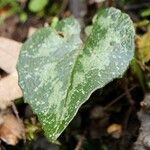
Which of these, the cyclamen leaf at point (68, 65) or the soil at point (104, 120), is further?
the soil at point (104, 120)

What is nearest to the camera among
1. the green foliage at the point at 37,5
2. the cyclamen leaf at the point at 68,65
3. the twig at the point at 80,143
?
the cyclamen leaf at the point at 68,65

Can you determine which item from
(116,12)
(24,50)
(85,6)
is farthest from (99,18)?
(85,6)

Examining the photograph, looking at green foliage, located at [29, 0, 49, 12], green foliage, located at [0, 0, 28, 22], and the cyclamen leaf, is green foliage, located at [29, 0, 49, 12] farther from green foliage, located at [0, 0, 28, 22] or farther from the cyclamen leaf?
the cyclamen leaf

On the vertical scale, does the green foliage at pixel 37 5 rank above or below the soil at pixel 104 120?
above

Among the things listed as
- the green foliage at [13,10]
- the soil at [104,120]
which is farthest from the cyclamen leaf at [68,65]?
the green foliage at [13,10]

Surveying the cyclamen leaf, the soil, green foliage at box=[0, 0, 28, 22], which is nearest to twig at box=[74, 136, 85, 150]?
the soil

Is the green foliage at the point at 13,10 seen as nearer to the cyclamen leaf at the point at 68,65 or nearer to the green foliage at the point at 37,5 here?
the green foliage at the point at 37,5

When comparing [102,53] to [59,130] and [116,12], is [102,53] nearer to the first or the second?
[116,12]
